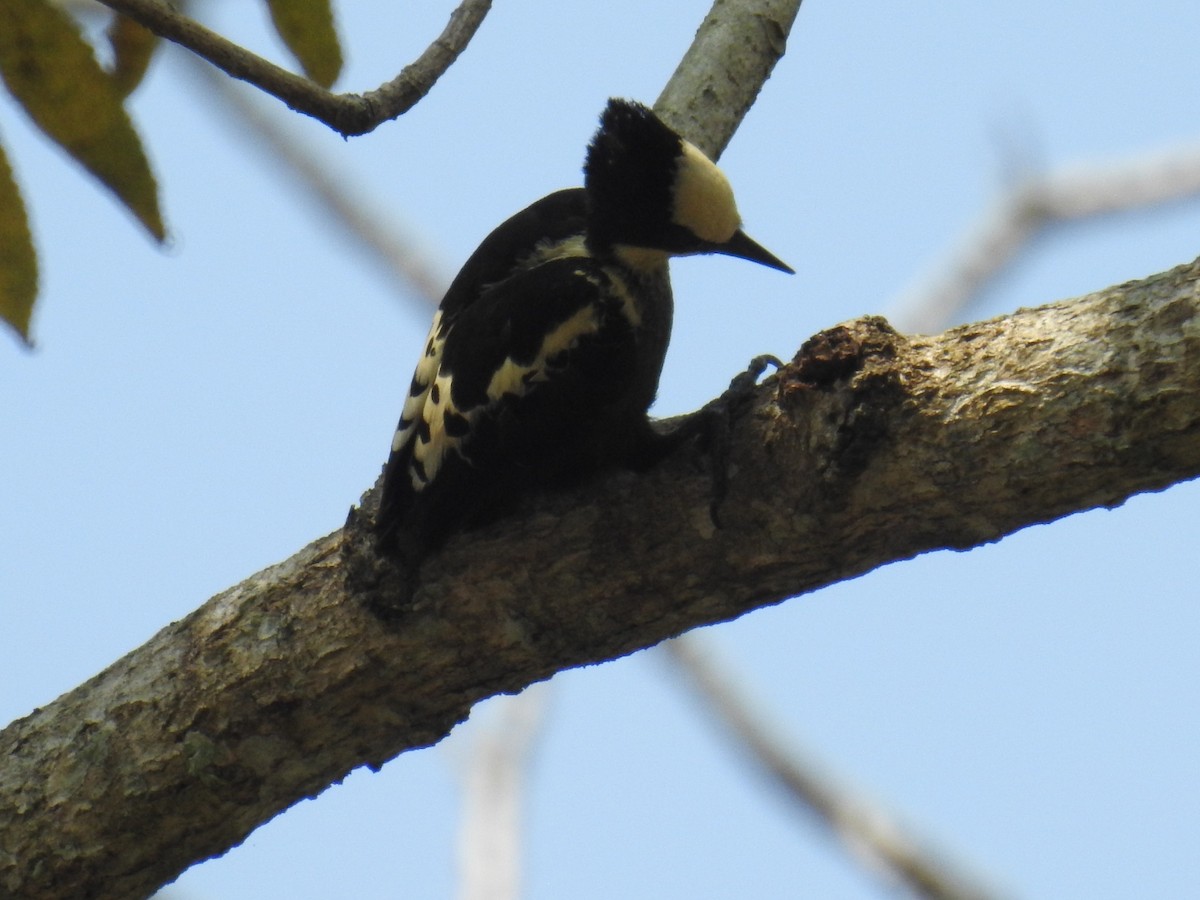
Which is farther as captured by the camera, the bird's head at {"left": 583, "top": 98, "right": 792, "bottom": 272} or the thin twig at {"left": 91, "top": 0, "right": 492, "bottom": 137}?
the bird's head at {"left": 583, "top": 98, "right": 792, "bottom": 272}

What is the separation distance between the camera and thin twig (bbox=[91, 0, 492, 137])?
2.59m

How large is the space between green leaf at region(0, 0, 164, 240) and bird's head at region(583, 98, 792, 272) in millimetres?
1046

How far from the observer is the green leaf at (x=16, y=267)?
2.96 meters

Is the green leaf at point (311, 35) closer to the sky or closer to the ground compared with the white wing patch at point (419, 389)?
closer to the sky

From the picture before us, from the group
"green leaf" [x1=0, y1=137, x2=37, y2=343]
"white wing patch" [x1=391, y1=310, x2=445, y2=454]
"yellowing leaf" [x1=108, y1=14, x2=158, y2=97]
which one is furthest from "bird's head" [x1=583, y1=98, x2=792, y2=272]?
"green leaf" [x1=0, y1=137, x2=37, y2=343]

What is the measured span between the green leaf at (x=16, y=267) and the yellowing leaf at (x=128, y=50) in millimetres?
349

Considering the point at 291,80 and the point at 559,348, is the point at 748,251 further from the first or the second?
Answer: the point at 291,80

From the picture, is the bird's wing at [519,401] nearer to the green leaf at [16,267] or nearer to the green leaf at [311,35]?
the green leaf at [311,35]

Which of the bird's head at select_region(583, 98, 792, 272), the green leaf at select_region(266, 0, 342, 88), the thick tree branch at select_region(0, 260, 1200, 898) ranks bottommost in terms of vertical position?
the thick tree branch at select_region(0, 260, 1200, 898)

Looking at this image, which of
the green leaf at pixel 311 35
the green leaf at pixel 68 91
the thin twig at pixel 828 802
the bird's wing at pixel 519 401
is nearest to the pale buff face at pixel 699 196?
the bird's wing at pixel 519 401

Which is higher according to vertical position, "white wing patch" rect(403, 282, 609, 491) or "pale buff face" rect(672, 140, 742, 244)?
"pale buff face" rect(672, 140, 742, 244)

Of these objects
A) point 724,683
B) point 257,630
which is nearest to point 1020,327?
point 257,630

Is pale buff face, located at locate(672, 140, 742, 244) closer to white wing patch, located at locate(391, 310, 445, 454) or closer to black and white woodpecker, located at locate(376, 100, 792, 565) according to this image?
black and white woodpecker, located at locate(376, 100, 792, 565)

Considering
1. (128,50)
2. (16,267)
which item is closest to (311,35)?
(128,50)
